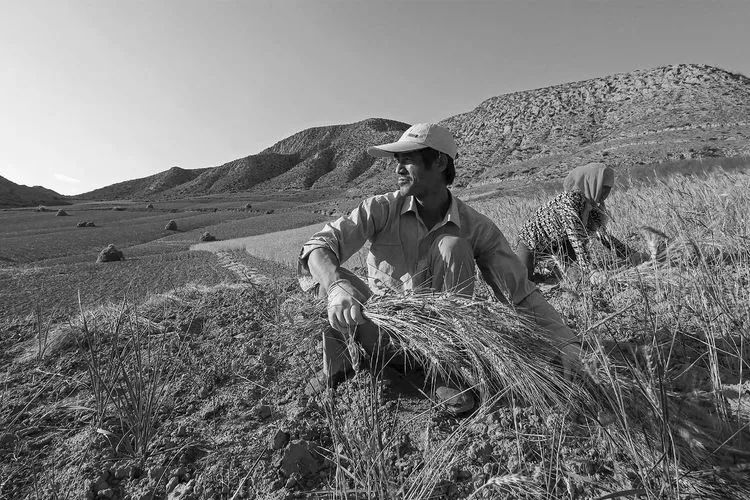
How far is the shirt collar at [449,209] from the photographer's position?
2162mm

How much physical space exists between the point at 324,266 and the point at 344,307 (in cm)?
36

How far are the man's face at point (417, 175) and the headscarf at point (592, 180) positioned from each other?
2693 millimetres

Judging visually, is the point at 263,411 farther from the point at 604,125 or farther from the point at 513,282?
the point at 604,125

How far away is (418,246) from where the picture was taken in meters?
2.27

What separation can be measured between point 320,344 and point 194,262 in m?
6.39

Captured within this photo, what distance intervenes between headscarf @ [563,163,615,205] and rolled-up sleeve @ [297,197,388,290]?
9.86 ft

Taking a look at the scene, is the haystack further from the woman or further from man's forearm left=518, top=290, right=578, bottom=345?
man's forearm left=518, top=290, right=578, bottom=345

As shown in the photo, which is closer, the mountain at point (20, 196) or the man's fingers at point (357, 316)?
the man's fingers at point (357, 316)

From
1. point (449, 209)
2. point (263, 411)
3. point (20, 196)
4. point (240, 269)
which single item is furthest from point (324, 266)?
point (20, 196)

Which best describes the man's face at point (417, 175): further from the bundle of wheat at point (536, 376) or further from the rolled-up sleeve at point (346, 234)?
the bundle of wheat at point (536, 376)

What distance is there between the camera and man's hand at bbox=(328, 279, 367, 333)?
1.51m

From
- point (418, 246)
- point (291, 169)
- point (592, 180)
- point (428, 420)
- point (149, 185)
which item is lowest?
point (428, 420)

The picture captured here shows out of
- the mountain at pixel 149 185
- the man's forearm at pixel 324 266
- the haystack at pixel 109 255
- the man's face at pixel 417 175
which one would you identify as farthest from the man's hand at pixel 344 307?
the mountain at pixel 149 185

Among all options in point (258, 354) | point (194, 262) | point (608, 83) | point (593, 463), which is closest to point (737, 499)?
point (593, 463)
